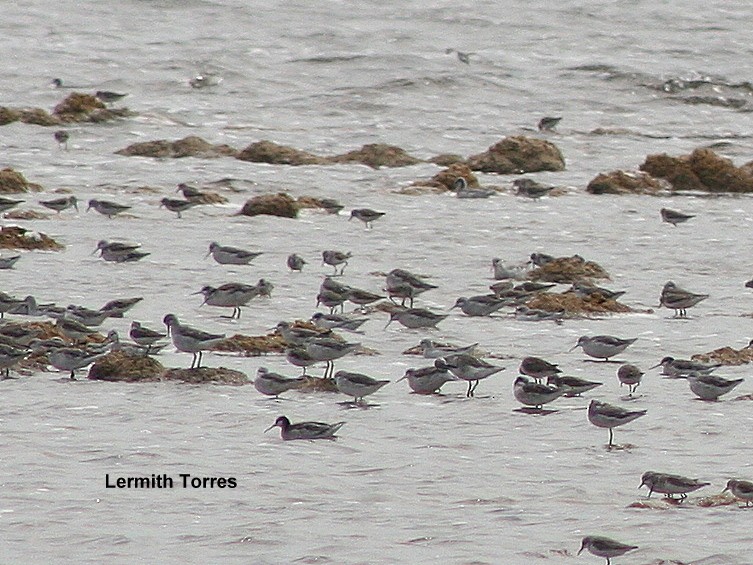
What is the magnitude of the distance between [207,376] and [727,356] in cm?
468

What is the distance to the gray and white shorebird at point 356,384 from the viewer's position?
1286 cm

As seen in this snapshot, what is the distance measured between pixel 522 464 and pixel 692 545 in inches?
85.4

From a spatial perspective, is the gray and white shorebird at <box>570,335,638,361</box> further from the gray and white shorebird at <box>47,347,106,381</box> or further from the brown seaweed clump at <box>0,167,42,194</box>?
the brown seaweed clump at <box>0,167,42,194</box>

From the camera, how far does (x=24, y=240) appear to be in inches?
783

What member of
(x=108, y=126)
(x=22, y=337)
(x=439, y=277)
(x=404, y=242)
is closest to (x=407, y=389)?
(x=22, y=337)

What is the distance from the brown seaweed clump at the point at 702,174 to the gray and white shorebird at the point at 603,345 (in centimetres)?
1402

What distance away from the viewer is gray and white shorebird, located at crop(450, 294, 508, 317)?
1666 cm

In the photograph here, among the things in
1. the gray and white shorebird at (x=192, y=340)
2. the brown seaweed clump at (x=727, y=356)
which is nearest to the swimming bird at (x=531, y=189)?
the brown seaweed clump at (x=727, y=356)

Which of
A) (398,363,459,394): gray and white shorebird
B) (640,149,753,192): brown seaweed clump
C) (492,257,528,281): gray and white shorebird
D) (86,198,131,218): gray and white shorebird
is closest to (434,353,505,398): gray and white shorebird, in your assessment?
(398,363,459,394): gray and white shorebird

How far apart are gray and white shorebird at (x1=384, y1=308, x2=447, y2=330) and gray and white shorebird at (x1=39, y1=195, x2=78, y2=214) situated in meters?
8.19

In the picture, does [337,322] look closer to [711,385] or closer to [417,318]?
[417,318]

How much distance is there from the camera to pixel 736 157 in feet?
109

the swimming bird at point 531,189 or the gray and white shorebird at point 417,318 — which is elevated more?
the gray and white shorebird at point 417,318

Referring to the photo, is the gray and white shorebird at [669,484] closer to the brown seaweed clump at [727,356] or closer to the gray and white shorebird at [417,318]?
the brown seaweed clump at [727,356]
